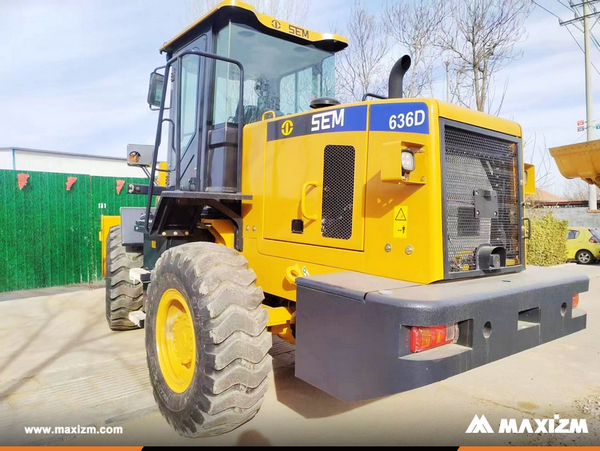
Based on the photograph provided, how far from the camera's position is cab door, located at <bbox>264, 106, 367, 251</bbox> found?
9.98 feet

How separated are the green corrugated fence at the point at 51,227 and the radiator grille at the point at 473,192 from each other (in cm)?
911

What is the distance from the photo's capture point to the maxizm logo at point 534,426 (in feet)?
11.6

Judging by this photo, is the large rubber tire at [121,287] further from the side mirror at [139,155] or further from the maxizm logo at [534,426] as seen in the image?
the maxizm logo at [534,426]

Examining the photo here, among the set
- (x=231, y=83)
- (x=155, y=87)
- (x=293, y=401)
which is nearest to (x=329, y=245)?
(x=293, y=401)

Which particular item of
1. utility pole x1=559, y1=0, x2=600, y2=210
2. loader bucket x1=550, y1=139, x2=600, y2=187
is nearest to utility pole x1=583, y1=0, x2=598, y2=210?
utility pole x1=559, y1=0, x2=600, y2=210

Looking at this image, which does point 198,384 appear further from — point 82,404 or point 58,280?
point 58,280

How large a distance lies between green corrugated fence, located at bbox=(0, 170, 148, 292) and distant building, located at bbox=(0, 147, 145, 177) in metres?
5.44

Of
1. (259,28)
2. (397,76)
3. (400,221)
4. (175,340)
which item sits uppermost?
(259,28)

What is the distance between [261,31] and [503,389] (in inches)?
157

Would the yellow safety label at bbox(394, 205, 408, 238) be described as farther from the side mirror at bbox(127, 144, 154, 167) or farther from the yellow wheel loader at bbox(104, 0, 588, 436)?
the side mirror at bbox(127, 144, 154, 167)

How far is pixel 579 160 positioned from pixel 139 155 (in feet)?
24.5

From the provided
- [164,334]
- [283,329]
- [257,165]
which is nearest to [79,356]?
[164,334]

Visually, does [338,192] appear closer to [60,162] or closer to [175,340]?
[175,340]

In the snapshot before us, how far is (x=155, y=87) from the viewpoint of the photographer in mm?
4668
